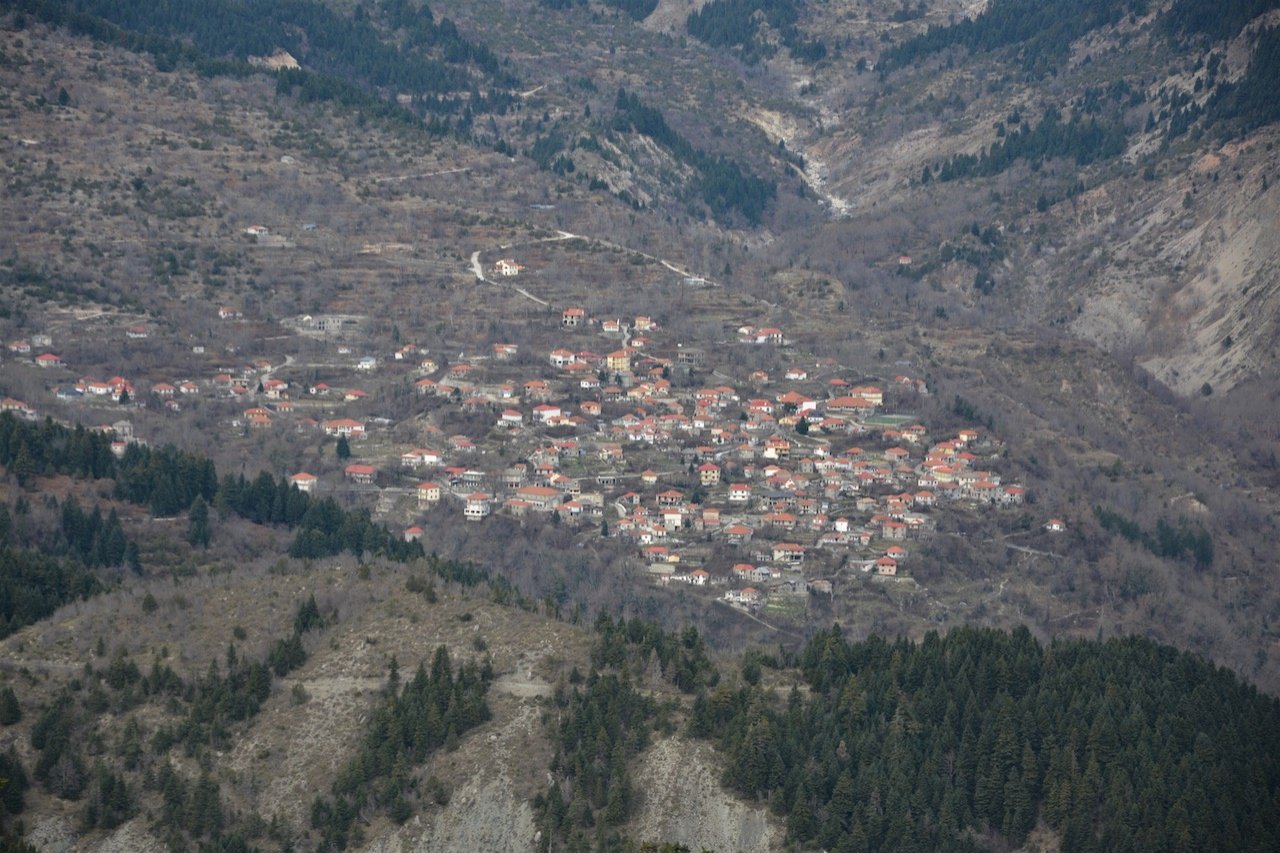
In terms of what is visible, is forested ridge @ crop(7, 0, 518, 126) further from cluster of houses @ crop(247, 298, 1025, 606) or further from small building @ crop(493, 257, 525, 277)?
cluster of houses @ crop(247, 298, 1025, 606)

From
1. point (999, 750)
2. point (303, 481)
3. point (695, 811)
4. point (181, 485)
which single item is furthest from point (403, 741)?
point (303, 481)

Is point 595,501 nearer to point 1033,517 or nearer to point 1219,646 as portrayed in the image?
A: point 1033,517

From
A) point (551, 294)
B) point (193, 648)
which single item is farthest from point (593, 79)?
point (193, 648)

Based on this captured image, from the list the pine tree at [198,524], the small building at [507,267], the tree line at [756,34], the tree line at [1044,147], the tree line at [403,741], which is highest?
the tree line at [756,34]

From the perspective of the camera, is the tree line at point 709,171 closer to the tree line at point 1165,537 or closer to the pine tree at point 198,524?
the tree line at point 1165,537

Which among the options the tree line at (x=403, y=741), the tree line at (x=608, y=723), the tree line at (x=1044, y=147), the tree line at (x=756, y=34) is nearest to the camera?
the tree line at (x=608, y=723)

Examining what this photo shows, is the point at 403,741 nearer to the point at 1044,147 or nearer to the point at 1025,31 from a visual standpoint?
the point at 1044,147

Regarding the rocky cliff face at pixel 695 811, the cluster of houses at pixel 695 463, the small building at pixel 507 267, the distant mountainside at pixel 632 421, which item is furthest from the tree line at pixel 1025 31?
the rocky cliff face at pixel 695 811

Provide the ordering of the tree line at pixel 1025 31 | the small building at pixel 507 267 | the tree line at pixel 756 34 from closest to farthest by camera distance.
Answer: the small building at pixel 507 267 → the tree line at pixel 1025 31 → the tree line at pixel 756 34

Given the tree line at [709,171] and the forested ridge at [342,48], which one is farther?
the tree line at [709,171]
